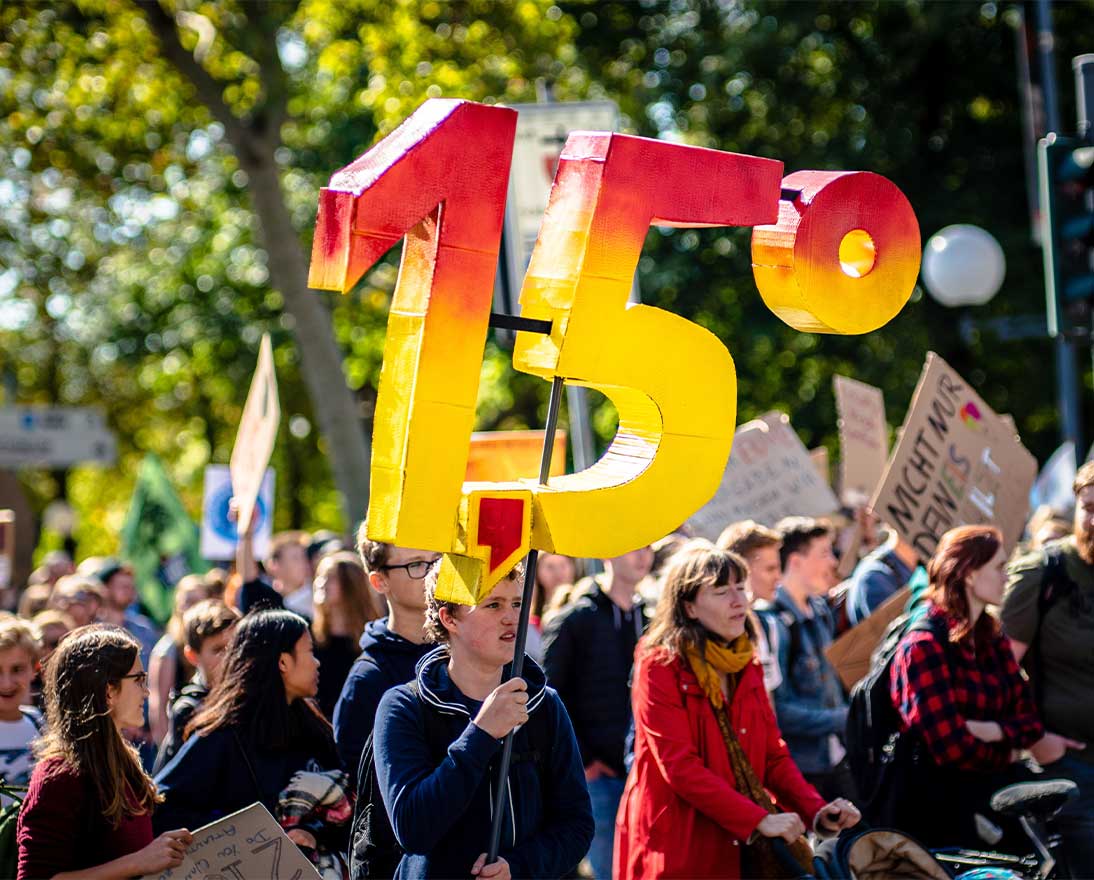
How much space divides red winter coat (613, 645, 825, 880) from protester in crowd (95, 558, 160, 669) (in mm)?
4328

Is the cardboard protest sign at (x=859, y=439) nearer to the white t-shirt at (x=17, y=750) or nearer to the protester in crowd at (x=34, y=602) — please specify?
the protester in crowd at (x=34, y=602)

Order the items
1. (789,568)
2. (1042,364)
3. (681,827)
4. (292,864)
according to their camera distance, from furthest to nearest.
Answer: (1042,364)
(789,568)
(681,827)
(292,864)

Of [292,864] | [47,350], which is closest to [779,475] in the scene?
[292,864]

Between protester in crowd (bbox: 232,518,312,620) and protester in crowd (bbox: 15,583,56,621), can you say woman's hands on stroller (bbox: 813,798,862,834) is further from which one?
protester in crowd (bbox: 15,583,56,621)

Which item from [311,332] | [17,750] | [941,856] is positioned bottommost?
[941,856]

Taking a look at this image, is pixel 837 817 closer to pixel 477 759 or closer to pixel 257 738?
pixel 477 759

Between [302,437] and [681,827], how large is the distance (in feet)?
88.2

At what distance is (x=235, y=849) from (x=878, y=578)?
469cm

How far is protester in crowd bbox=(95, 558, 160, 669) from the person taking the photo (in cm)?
896

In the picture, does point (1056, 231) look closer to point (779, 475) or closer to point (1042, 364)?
point (779, 475)

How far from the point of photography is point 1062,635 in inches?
227

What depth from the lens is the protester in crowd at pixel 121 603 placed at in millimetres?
8961

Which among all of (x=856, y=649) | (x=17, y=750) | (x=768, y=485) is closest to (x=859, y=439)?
(x=768, y=485)

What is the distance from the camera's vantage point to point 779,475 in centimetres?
977
